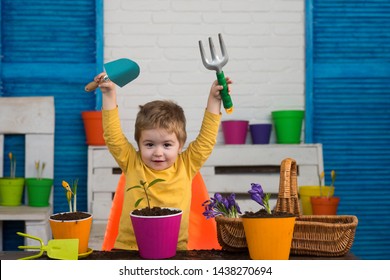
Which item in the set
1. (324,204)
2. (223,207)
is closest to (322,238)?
(223,207)

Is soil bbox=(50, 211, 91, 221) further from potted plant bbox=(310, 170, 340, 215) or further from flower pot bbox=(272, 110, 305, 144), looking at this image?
flower pot bbox=(272, 110, 305, 144)

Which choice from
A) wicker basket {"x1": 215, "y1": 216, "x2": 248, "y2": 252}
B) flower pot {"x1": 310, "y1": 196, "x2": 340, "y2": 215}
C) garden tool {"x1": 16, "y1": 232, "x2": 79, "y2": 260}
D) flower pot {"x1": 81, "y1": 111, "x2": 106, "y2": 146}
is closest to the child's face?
wicker basket {"x1": 215, "y1": 216, "x2": 248, "y2": 252}

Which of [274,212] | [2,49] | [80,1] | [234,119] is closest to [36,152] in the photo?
[2,49]

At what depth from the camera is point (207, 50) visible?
309 centimetres

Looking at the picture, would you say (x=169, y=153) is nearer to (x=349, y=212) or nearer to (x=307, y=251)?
(x=307, y=251)

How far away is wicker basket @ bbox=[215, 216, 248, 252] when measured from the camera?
118 cm

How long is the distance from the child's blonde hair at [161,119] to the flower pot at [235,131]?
4.20 feet

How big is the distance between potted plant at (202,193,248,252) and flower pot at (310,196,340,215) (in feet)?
4.71

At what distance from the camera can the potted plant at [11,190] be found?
2768 millimetres

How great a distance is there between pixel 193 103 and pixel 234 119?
0.86ft

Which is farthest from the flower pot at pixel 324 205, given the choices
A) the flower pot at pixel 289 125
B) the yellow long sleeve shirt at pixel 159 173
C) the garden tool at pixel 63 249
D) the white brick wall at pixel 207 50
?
the garden tool at pixel 63 249

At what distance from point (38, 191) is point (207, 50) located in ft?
4.15

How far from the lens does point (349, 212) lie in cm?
310

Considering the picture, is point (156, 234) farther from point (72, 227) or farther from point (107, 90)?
point (107, 90)
